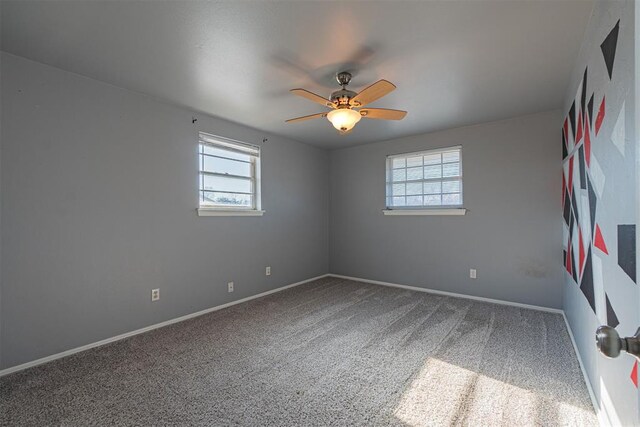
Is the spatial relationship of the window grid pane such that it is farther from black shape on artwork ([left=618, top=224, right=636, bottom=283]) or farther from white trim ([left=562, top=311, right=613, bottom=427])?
white trim ([left=562, top=311, right=613, bottom=427])

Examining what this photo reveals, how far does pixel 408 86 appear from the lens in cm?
271

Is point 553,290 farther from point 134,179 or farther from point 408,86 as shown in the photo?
point 134,179

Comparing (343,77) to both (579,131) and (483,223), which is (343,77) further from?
(483,223)

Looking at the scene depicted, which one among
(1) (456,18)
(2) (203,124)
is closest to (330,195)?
(2) (203,124)

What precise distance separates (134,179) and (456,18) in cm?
293

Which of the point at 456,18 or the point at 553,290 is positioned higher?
the point at 456,18

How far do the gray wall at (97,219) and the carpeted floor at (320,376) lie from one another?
0.34 metres

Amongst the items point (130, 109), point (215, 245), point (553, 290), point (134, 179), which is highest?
point (130, 109)

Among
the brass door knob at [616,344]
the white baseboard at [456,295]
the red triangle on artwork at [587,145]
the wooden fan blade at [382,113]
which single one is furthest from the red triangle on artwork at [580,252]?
the brass door knob at [616,344]

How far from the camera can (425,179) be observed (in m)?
4.33

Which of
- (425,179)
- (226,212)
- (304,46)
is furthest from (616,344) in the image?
(425,179)

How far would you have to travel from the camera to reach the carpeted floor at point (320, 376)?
1.70m

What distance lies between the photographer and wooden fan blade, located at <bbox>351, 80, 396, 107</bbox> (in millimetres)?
2084

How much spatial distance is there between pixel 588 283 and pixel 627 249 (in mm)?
1078
